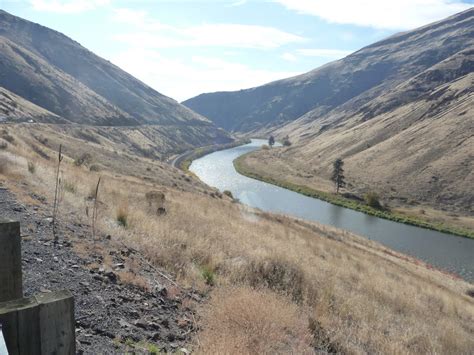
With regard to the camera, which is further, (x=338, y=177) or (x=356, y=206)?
(x=338, y=177)

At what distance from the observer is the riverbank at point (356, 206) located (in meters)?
59.2

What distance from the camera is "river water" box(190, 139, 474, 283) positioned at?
46928 mm

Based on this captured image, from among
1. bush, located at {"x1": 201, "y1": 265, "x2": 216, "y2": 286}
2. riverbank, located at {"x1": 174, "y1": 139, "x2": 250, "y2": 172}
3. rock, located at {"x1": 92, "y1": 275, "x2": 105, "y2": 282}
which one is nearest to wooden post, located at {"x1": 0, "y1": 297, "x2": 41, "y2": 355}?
rock, located at {"x1": 92, "y1": 275, "x2": 105, "y2": 282}

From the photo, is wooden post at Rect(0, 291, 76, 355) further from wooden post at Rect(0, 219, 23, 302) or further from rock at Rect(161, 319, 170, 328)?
rock at Rect(161, 319, 170, 328)

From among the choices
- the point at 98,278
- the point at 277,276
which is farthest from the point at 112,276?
the point at 277,276

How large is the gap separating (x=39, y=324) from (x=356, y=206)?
237 ft

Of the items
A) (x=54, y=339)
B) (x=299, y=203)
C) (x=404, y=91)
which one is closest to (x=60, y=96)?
(x=299, y=203)

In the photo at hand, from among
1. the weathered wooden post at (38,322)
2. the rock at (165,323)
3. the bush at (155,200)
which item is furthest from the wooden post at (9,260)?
the bush at (155,200)

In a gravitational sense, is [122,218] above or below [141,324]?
above

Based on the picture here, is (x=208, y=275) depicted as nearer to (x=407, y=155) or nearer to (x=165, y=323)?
(x=165, y=323)

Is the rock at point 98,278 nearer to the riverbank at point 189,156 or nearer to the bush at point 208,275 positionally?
the bush at point 208,275

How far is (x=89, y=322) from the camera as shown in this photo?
18.1ft

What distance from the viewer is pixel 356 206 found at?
71.4 meters

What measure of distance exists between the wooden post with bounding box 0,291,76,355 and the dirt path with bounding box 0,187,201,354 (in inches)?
91.6
